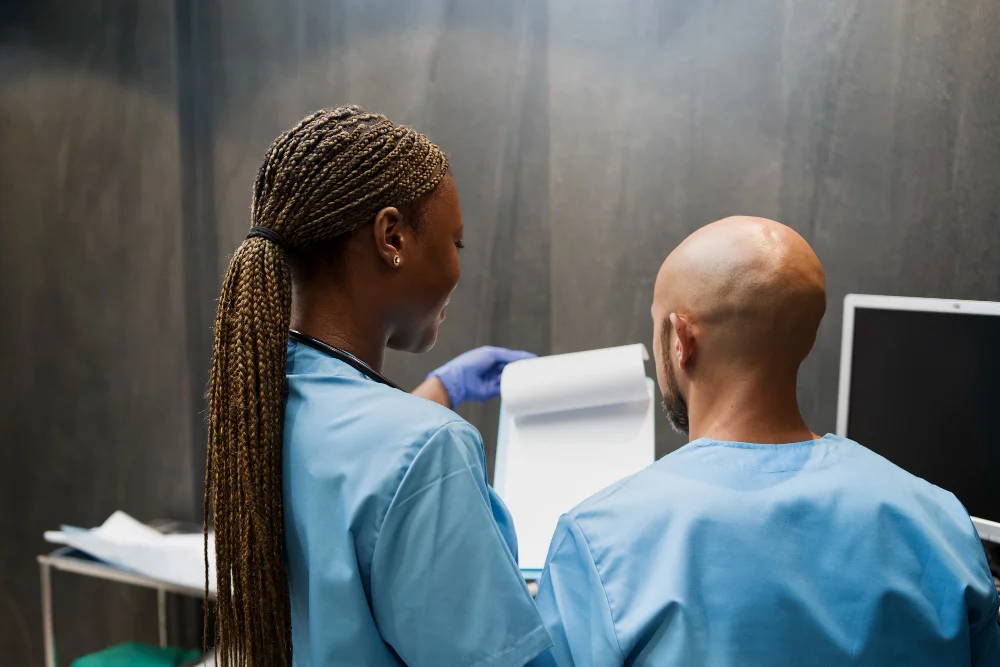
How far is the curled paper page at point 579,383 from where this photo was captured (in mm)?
1427

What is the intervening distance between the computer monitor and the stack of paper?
1257 millimetres

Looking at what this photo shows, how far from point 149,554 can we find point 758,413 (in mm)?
1334

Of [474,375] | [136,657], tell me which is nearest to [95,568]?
[136,657]

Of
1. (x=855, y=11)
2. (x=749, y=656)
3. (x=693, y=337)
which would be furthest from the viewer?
(x=855, y=11)

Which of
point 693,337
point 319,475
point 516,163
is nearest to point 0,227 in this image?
point 516,163

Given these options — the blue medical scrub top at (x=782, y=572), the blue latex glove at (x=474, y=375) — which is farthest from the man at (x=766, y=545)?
the blue latex glove at (x=474, y=375)

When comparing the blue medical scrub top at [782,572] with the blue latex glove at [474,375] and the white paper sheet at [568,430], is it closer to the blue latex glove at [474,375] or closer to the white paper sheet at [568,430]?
the white paper sheet at [568,430]

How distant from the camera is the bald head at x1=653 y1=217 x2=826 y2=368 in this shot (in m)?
0.86

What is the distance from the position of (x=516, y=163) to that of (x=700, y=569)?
1221 millimetres

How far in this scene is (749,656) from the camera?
0.74 metres

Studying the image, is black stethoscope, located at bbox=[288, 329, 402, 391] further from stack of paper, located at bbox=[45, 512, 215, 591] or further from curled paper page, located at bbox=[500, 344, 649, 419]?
stack of paper, located at bbox=[45, 512, 215, 591]

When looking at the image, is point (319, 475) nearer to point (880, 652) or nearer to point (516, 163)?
point (880, 652)

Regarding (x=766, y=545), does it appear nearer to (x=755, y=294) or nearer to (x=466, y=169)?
(x=755, y=294)

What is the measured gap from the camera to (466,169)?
184 cm
